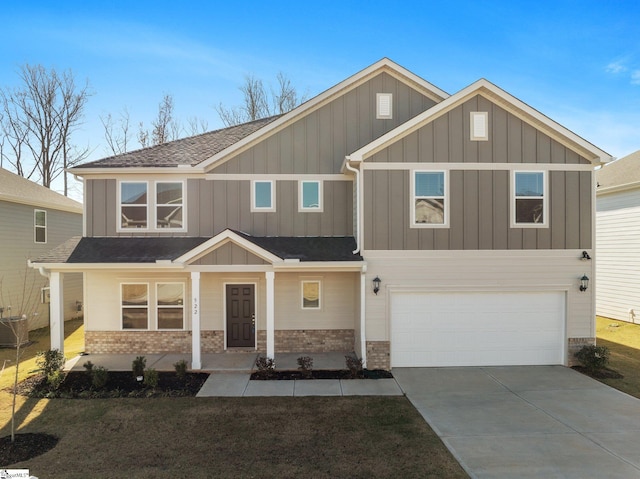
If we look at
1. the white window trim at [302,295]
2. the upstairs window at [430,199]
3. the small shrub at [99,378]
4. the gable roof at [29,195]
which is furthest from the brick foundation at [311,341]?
the gable roof at [29,195]

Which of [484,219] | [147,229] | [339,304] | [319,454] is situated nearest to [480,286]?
[484,219]

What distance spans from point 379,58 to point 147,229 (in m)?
8.94

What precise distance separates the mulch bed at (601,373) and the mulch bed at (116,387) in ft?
31.6

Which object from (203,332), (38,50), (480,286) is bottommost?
(203,332)

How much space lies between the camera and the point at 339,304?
11188mm

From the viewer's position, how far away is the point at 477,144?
386 inches

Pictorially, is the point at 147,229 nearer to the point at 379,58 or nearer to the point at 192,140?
the point at 192,140

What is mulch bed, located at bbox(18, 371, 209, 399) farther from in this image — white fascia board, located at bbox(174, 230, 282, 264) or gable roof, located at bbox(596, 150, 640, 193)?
gable roof, located at bbox(596, 150, 640, 193)

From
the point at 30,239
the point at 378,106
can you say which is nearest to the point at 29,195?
the point at 30,239

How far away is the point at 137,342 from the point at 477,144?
11377mm

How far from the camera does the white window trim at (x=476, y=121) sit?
980cm

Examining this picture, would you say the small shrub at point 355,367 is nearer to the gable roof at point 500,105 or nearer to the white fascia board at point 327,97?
the gable roof at point 500,105

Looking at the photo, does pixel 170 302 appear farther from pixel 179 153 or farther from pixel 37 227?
pixel 37 227

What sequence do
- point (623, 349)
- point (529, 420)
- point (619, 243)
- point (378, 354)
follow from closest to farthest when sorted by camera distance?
point (529, 420) < point (378, 354) < point (623, 349) < point (619, 243)
